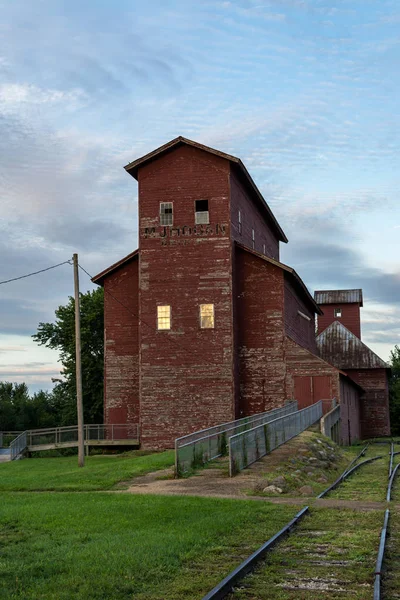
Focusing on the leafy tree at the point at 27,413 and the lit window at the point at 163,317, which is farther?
the leafy tree at the point at 27,413

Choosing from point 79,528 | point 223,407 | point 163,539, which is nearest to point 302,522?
point 163,539

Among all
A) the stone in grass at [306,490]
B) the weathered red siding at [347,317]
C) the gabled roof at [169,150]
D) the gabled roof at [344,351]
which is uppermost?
the gabled roof at [169,150]

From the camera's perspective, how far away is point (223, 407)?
1373 inches

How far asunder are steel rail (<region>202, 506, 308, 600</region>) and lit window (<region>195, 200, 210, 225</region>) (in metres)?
25.5

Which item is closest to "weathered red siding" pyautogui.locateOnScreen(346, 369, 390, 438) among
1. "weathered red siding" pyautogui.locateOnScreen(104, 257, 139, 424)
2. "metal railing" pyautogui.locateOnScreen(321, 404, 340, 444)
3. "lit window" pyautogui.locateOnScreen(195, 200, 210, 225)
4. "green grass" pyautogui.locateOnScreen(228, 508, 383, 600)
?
"metal railing" pyautogui.locateOnScreen(321, 404, 340, 444)

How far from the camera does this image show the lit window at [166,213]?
3653 cm

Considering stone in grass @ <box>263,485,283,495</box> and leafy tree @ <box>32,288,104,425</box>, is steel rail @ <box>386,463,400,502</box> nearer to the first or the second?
stone in grass @ <box>263,485,283,495</box>

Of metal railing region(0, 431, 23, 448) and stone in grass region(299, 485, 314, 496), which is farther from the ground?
stone in grass region(299, 485, 314, 496)

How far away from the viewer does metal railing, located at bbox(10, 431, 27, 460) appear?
37.9 meters

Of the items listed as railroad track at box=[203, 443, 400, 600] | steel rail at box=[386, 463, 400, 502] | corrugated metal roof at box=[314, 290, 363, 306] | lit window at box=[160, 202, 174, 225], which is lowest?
steel rail at box=[386, 463, 400, 502]

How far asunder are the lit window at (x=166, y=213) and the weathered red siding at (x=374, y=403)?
2827cm

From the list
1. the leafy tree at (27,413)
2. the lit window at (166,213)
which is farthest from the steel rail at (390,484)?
the leafy tree at (27,413)

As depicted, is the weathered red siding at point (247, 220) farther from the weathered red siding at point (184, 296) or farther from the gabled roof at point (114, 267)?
the gabled roof at point (114, 267)

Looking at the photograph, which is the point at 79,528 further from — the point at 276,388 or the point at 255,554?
the point at 276,388
